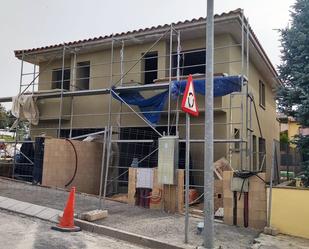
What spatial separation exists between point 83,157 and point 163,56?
4.50 metres

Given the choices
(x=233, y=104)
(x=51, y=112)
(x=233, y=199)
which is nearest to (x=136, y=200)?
(x=233, y=199)

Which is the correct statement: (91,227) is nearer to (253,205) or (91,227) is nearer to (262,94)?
(253,205)

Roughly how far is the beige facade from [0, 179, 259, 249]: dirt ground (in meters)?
3.34

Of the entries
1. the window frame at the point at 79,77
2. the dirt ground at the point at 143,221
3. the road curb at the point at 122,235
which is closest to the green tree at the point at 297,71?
the dirt ground at the point at 143,221

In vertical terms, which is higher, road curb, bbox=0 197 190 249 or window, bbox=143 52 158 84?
window, bbox=143 52 158 84

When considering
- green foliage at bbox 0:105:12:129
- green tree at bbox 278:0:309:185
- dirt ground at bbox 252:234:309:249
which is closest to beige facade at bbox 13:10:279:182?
green tree at bbox 278:0:309:185

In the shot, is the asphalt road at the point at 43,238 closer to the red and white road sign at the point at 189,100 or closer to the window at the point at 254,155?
the red and white road sign at the point at 189,100

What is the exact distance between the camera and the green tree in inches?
382

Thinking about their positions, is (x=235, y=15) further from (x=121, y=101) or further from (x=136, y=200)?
(x=136, y=200)

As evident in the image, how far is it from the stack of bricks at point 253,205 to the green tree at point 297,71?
1.73 m

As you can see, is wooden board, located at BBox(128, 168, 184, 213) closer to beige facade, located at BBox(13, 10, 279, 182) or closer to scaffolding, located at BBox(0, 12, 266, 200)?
scaffolding, located at BBox(0, 12, 266, 200)

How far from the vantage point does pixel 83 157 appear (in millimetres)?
12688

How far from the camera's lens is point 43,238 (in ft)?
21.9

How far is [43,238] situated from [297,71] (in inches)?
302
